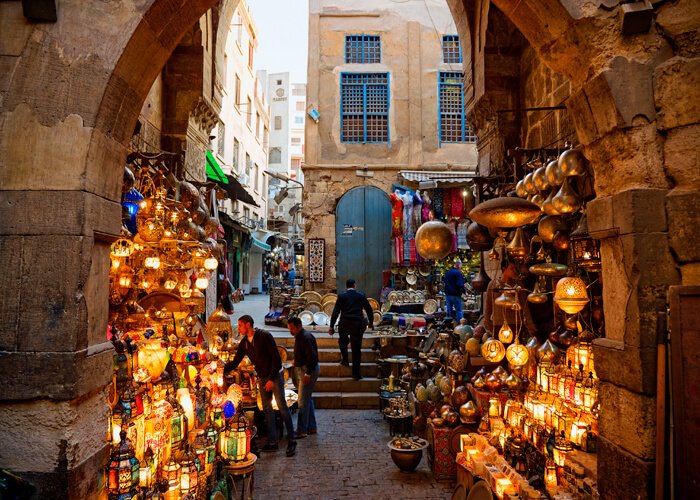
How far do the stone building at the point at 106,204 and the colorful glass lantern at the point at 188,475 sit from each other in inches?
32.3

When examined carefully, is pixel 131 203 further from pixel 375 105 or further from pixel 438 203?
pixel 375 105

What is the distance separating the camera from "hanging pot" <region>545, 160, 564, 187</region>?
14.4 ft

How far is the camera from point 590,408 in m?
4.09

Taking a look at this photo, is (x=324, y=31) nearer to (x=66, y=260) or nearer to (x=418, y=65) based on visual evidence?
(x=418, y=65)

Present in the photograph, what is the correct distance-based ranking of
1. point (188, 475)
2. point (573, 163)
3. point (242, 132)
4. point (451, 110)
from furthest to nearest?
point (242, 132), point (451, 110), point (573, 163), point (188, 475)

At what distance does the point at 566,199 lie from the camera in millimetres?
4273

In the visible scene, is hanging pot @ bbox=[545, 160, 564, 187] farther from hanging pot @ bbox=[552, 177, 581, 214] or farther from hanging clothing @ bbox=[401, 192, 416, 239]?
hanging clothing @ bbox=[401, 192, 416, 239]

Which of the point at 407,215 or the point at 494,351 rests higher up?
the point at 407,215

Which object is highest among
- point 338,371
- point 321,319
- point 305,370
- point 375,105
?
point 375,105

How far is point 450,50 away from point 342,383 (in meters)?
11.9

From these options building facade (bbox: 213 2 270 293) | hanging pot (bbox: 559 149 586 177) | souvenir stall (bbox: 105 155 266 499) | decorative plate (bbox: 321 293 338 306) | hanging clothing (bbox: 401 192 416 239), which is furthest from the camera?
building facade (bbox: 213 2 270 293)

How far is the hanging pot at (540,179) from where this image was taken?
4691 mm

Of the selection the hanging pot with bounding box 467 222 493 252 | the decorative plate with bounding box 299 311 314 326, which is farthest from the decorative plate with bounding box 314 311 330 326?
the hanging pot with bounding box 467 222 493 252

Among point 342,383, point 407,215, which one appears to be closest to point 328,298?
point 407,215
